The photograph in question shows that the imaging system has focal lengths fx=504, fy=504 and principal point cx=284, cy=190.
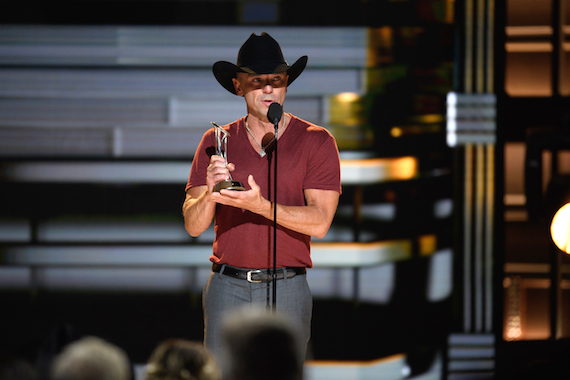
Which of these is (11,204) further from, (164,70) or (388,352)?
(388,352)

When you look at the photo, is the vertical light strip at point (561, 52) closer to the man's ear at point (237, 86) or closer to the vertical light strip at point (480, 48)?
the vertical light strip at point (480, 48)

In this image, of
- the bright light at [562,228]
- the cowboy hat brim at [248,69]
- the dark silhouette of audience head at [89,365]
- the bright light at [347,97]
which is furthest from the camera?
the bright light at [347,97]

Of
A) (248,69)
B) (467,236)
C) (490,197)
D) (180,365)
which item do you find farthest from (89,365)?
(490,197)

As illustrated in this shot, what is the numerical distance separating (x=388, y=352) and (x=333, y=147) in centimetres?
166

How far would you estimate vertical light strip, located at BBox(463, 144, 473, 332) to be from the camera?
3.32m

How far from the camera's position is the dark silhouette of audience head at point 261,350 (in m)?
1.09

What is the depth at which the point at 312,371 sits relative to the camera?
3244 mm

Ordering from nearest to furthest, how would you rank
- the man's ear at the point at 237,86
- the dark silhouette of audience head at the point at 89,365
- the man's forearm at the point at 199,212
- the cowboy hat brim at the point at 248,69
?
the dark silhouette of audience head at the point at 89,365 < the man's forearm at the point at 199,212 < the cowboy hat brim at the point at 248,69 < the man's ear at the point at 237,86

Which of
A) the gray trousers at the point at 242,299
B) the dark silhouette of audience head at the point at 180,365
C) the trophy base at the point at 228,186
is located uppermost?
the trophy base at the point at 228,186

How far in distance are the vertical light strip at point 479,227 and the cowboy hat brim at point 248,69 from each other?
5.12 feet

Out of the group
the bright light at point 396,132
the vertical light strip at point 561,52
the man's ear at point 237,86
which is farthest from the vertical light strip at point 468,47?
the man's ear at point 237,86

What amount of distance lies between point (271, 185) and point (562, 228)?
5.47ft

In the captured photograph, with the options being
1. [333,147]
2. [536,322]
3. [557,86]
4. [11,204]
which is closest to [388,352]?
[536,322]

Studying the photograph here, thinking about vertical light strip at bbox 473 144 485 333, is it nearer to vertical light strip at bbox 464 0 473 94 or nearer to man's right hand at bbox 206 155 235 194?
vertical light strip at bbox 464 0 473 94
